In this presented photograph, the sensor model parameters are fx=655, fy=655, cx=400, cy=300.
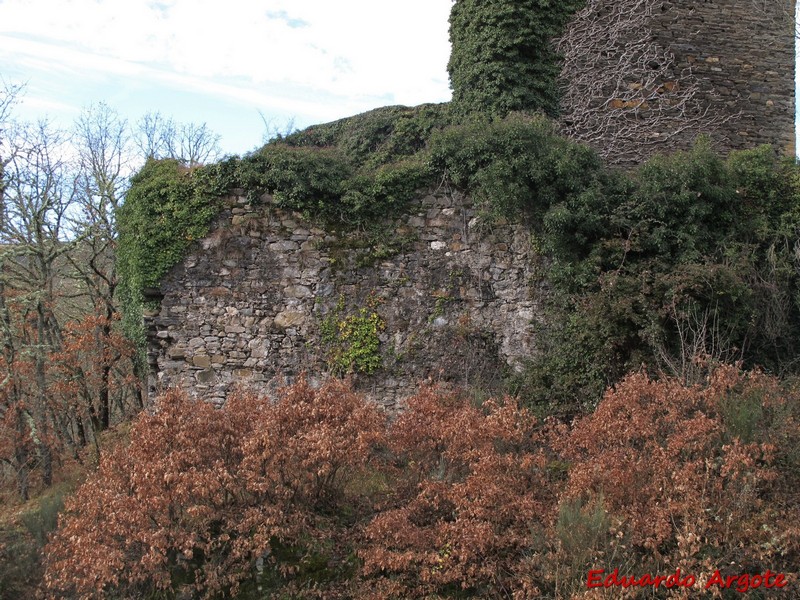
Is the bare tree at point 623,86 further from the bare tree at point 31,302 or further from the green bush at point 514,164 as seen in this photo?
the bare tree at point 31,302

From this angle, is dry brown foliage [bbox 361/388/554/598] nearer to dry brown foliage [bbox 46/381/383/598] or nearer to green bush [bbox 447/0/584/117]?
dry brown foliage [bbox 46/381/383/598]

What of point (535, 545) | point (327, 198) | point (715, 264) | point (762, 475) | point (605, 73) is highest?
point (605, 73)

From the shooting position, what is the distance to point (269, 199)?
9.45 meters

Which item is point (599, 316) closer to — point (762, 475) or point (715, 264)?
point (715, 264)

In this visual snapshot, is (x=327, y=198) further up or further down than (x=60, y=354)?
further up

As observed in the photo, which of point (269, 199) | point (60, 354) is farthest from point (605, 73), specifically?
point (60, 354)

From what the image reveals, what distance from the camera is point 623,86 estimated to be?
11.6m

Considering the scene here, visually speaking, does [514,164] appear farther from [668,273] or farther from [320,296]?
[320,296]

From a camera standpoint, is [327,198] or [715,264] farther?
[327,198]

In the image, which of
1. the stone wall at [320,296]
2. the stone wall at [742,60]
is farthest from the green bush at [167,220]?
the stone wall at [742,60]

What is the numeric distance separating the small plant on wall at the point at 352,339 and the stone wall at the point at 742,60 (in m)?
7.24

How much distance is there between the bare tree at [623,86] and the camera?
37.5ft

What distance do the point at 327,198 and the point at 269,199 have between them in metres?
0.83

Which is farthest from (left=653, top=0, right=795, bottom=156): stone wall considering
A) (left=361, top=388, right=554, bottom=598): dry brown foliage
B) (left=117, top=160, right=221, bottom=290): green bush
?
(left=117, top=160, right=221, bottom=290): green bush
